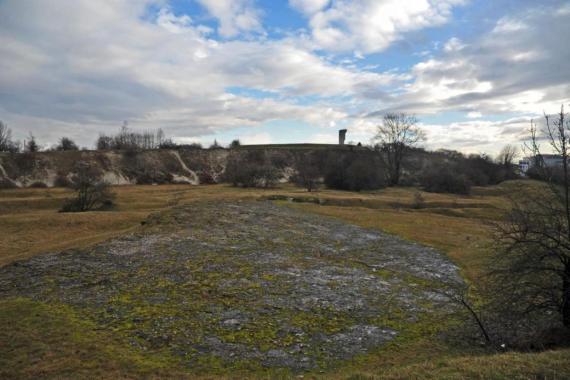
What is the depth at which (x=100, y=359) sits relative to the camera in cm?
993

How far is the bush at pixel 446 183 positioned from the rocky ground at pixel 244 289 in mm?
51317

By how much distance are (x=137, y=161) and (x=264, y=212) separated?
59.9m

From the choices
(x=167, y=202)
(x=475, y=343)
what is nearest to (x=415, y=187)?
(x=167, y=202)

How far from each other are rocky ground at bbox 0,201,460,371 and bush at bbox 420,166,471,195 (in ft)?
168

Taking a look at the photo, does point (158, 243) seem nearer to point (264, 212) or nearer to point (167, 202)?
point (264, 212)

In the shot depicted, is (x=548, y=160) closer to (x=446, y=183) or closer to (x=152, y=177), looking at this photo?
(x=446, y=183)

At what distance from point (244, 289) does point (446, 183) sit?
216 feet

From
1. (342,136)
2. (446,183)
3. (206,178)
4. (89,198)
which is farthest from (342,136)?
(89,198)

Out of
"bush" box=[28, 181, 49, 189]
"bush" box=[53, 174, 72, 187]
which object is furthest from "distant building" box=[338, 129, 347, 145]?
"bush" box=[28, 181, 49, 189]

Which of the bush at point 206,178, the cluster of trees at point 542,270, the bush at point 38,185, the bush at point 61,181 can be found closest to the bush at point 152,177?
the bush at point 206,178

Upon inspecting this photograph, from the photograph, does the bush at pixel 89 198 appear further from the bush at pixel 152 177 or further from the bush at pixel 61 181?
the bush at pixel 152 177

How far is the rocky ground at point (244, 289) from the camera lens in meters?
11.2

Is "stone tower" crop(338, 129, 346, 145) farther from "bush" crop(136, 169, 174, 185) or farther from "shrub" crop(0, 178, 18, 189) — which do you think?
"shrub" crop(0, 178, 18, 189)

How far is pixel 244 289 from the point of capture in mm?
15562
